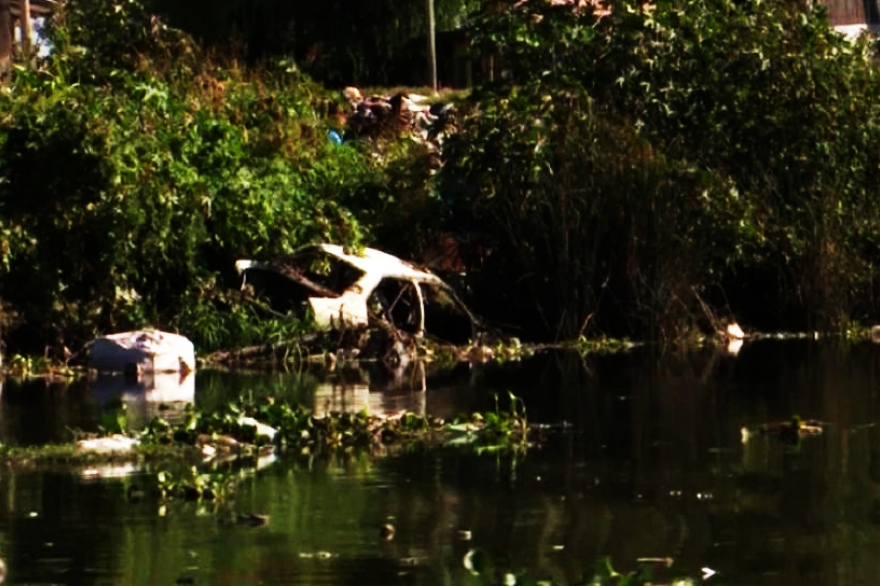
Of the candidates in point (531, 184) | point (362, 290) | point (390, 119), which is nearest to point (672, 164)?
point (531, 184)

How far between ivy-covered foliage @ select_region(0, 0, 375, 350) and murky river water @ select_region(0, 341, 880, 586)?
3609 millimetres

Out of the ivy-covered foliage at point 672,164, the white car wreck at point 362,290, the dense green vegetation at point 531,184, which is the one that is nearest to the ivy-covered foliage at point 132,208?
the dense green vegetation at point 531,184

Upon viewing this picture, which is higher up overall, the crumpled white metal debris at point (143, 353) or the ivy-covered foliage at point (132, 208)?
the ivy-covered foliage at point (132, 208)

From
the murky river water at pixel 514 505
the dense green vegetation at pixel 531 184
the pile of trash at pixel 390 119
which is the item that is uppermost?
the pile of trash at pixel 390 119

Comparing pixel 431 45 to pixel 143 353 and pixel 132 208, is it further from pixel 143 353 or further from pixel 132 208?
pixel 143 353

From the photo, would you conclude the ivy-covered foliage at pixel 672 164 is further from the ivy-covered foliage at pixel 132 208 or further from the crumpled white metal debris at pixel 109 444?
the crumpled white metal debris at pixel 109 444

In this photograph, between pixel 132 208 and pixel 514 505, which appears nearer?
pixel 514 505

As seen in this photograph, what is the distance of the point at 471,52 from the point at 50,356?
685 centimetres

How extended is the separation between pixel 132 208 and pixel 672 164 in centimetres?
543

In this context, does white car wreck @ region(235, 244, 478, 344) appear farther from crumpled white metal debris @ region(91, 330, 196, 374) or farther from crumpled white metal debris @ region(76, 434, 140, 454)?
crumpled white metal debris @ region(76, 434, 140, 454)

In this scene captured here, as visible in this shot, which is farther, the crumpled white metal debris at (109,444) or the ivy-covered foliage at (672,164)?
the ivy-covered foliage at (672,164)

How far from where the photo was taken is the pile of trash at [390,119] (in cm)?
2502

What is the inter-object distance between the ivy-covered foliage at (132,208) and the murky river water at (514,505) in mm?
3609

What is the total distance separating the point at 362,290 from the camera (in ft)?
66.5
